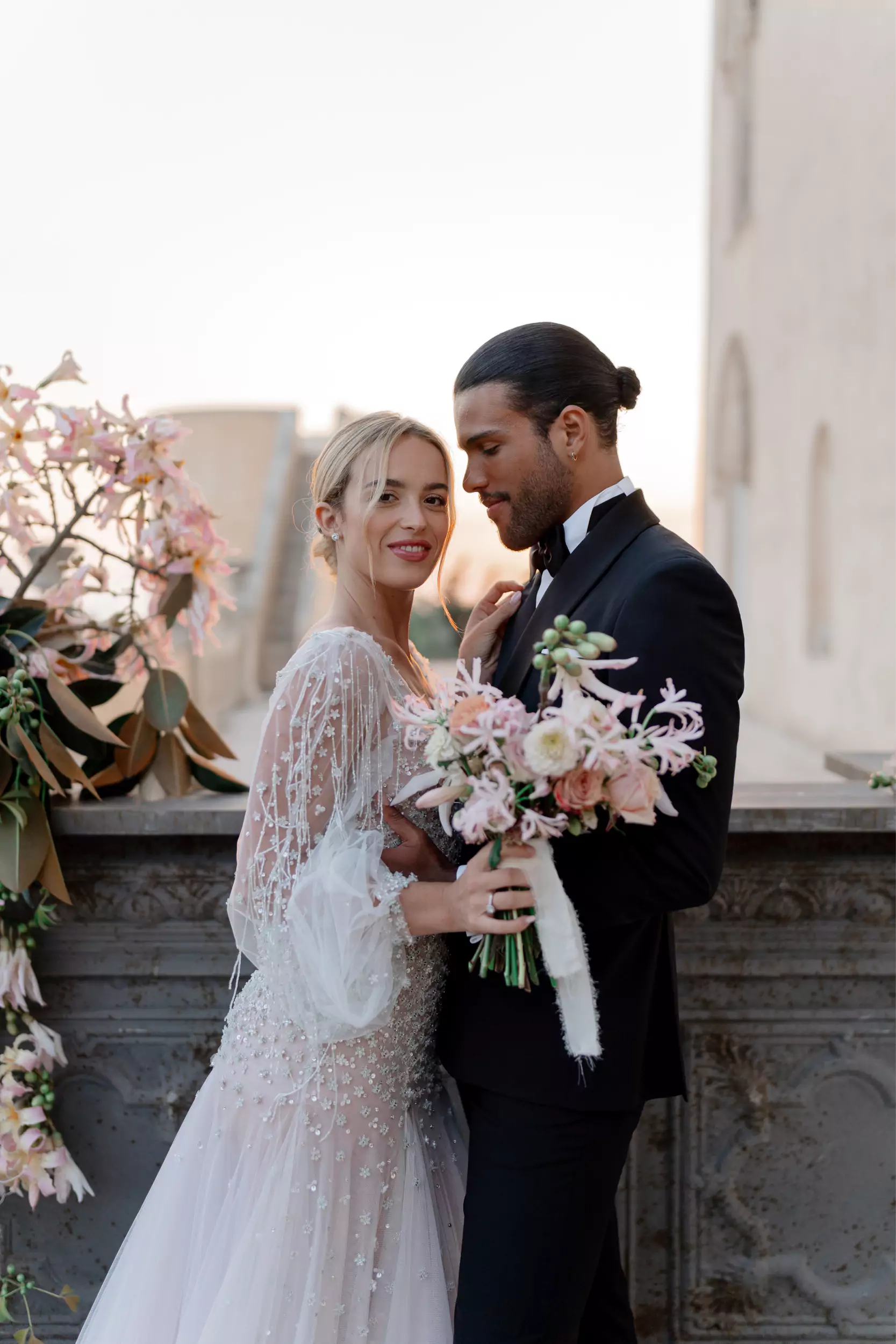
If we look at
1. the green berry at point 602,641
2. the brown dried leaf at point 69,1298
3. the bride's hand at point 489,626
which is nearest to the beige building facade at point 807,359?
the bride's hand at point 489,626

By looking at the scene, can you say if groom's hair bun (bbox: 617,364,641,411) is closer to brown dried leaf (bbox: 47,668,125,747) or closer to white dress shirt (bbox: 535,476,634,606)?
white dress shirt (bbox: 535,476,634,606)

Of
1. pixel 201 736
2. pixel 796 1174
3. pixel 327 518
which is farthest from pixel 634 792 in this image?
pixel 796 1174

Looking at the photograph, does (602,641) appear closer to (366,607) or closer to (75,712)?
(366,607)

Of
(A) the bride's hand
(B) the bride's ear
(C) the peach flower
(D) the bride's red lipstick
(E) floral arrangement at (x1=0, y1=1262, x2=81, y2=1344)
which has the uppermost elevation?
(B) the bride's ear

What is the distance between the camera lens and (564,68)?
11.2 meters

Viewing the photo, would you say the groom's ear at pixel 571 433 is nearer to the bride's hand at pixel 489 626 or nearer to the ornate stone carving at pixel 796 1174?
the bride's hand at pixel 489 626

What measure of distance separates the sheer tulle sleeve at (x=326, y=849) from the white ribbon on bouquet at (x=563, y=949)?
12.1 inches

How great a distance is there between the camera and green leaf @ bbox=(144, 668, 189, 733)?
7.73 feet

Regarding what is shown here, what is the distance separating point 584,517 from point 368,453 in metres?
0.39

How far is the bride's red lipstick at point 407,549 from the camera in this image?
6.31ft

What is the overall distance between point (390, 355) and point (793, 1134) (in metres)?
14.1

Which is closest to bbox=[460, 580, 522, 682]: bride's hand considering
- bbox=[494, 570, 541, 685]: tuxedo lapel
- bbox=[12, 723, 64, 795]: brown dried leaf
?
bbox=[494, 570, 541, 685]: tuxedo lapel

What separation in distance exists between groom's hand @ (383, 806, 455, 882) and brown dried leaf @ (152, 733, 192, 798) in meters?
0.80

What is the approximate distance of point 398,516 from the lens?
6.31 feet
